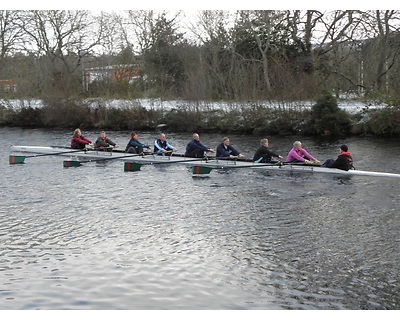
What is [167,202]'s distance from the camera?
17344 mm

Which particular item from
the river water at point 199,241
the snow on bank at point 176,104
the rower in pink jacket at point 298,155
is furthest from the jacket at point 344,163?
the snow on bank at point 176,104

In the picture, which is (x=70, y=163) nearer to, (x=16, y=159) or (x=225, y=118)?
(x=16, y=159)

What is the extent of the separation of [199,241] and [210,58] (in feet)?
119

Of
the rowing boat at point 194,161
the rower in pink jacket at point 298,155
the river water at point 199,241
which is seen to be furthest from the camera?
the rower in pink jacket at point 298,155

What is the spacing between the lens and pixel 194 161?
22953 millimetres

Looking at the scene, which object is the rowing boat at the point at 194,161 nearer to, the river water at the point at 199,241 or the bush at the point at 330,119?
the river water at the point at 199,241

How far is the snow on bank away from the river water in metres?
17.1

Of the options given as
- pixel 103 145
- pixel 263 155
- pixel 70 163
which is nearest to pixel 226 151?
pixel 263 155

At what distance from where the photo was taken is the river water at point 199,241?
33.4 ft

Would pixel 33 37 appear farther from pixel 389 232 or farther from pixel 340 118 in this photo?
pixel 389 232

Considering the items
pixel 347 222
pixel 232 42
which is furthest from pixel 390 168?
pixel 232 42

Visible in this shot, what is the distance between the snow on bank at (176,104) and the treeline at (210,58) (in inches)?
19.3

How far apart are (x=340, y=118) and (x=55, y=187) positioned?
71.1 ft

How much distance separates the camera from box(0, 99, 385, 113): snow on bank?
1497 inches
